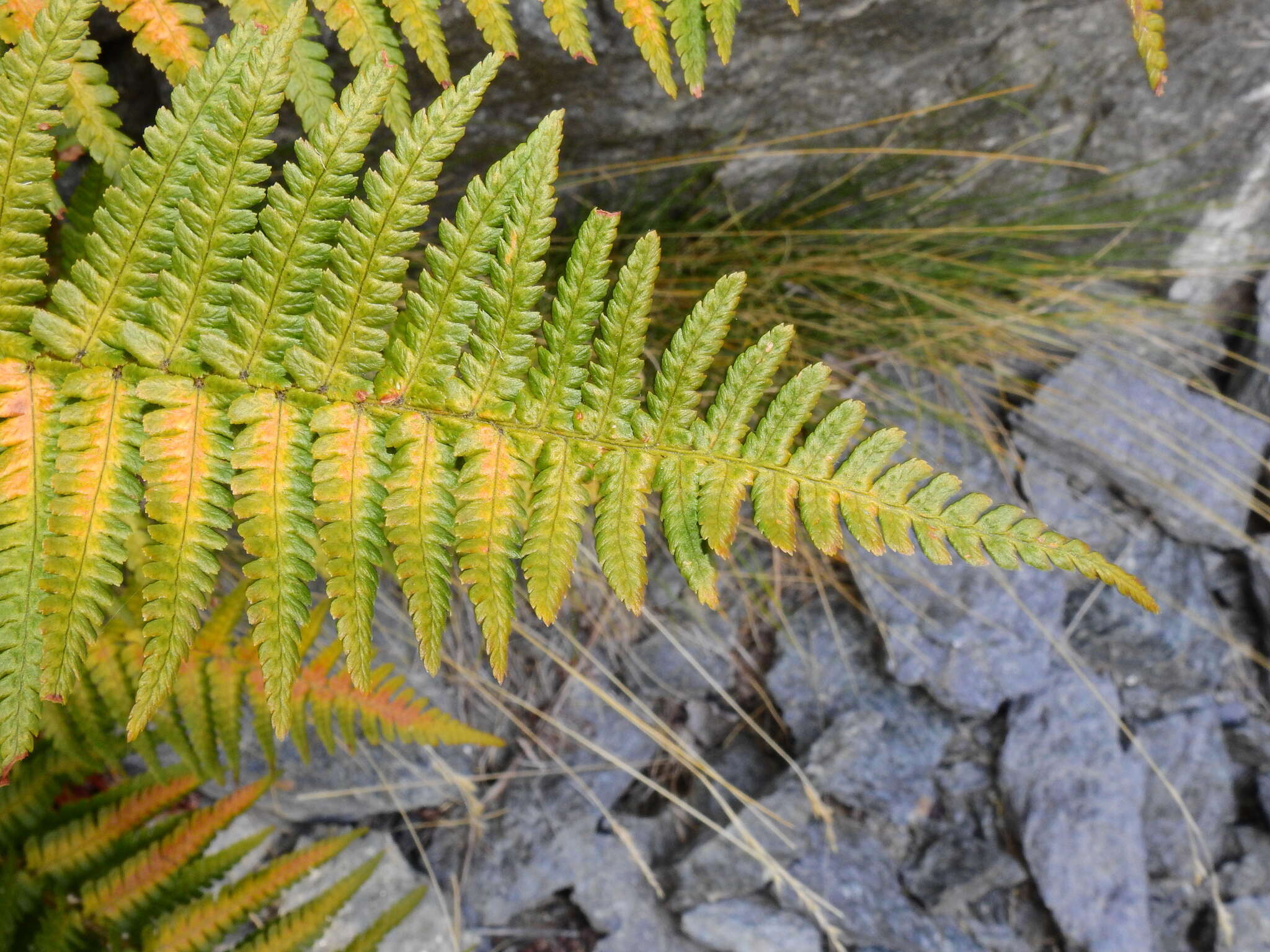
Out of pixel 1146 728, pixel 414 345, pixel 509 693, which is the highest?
pixel 414 345

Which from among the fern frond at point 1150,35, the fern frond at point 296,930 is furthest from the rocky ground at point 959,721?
the fern frond at point 1150,35

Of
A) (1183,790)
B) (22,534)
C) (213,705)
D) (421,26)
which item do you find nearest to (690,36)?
(421,26)

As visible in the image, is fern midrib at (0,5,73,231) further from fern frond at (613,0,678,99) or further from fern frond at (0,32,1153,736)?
fern frond at (613,0,678,99)

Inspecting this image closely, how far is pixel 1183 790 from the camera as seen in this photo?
10.1 ft

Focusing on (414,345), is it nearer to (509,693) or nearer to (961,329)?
(509,693)

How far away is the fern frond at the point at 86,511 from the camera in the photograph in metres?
1.08

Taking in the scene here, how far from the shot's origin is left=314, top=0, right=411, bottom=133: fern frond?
1314 mm

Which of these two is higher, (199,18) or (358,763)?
(199,18)

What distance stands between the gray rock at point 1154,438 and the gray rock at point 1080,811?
0.69 m

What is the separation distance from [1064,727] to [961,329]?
4.52 feet

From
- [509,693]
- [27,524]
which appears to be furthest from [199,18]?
[509,693]

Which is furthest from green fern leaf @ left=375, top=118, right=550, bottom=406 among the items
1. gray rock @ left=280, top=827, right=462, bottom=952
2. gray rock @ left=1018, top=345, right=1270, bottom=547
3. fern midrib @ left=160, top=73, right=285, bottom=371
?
gray rock @ left=1018, top=345, right=1270, bottom=547

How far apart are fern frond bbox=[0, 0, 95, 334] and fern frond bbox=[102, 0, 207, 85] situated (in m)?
0.21

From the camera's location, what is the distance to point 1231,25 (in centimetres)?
248
